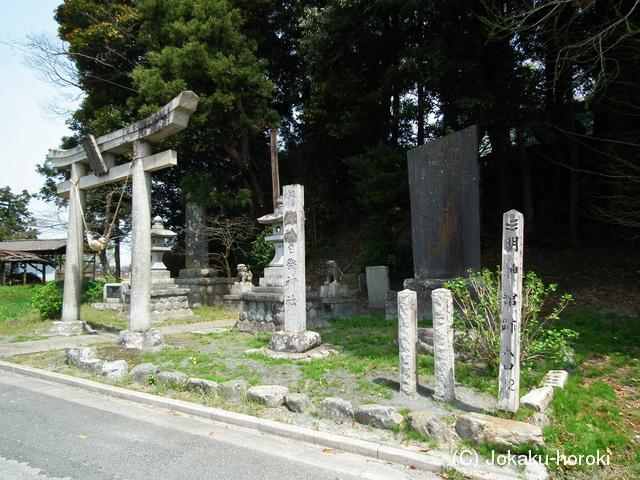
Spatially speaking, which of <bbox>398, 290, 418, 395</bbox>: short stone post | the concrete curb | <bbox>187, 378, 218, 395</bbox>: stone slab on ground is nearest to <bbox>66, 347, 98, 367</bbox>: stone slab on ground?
the concrete curb

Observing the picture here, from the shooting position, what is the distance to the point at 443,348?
482 centimetres

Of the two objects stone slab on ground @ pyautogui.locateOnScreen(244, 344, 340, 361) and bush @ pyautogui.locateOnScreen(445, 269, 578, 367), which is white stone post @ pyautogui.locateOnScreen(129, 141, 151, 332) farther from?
bush @ pyautogui.locateOnScreen(445, 269, 578, 367)

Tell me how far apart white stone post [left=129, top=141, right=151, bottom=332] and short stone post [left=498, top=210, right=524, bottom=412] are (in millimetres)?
6714

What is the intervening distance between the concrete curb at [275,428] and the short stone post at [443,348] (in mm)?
1208

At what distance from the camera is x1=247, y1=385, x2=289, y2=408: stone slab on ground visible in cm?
489

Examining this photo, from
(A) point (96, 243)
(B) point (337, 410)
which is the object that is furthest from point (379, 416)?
(A) point (96, 243)

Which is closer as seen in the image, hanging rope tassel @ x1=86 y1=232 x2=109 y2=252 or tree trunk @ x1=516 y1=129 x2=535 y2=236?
hanging rope tassel @ x1=86 y1=232 x2=109 y2=252

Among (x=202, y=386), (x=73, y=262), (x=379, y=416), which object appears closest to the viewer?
(x=379, y=416)

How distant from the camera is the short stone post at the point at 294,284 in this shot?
730cm

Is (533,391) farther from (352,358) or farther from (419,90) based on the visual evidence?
(419,90)

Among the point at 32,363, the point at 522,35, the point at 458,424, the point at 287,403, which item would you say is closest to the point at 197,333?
the point at 32,363

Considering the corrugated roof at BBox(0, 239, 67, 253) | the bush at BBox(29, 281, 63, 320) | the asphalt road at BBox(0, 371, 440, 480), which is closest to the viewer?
the asphalt road at BBox(0, 371, 440, 480)

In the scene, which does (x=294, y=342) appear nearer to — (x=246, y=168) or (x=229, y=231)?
(x=229, y=231)

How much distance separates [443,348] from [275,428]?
2100 millimetres
